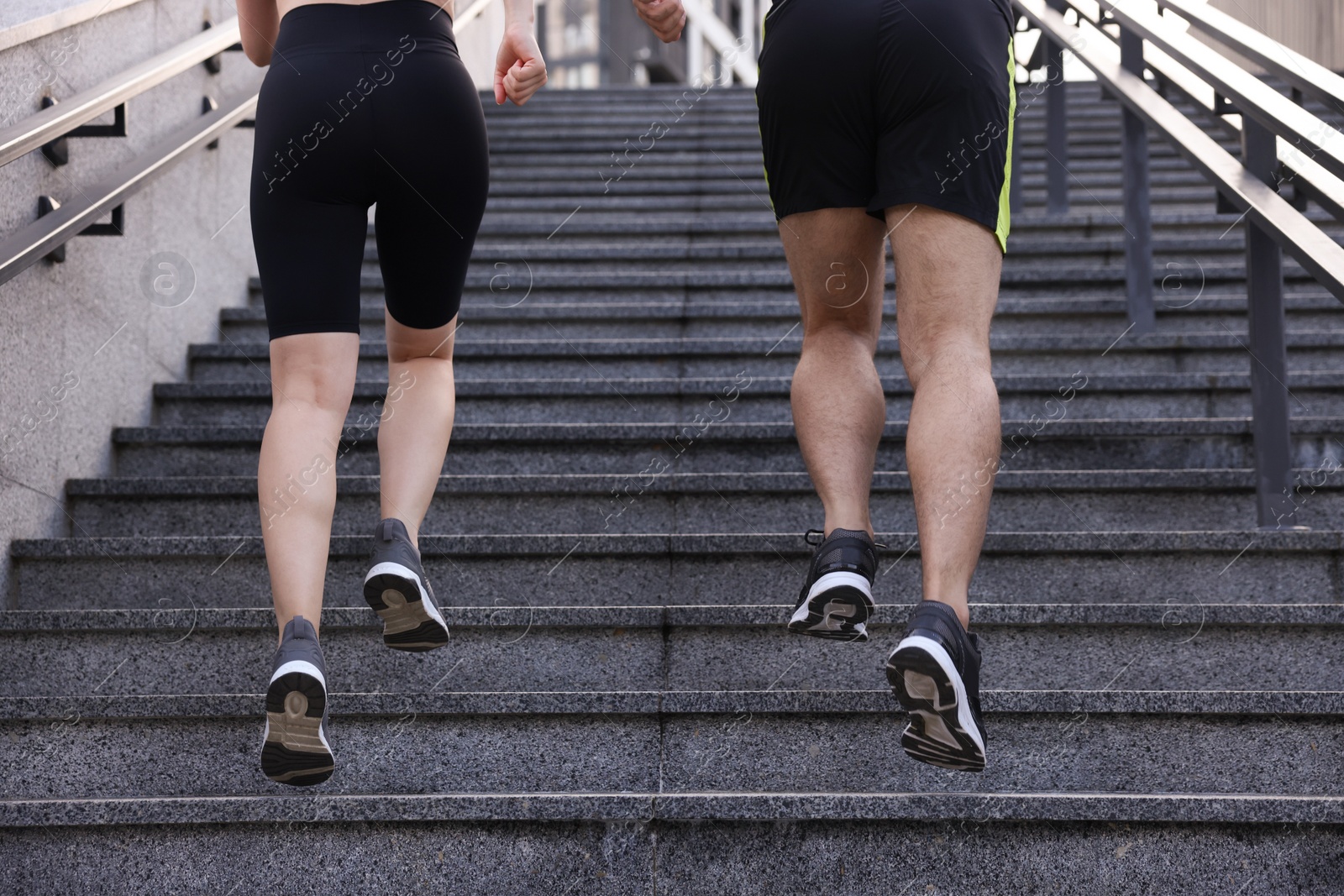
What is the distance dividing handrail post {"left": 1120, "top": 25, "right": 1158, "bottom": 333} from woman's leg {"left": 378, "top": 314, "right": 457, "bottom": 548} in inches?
100

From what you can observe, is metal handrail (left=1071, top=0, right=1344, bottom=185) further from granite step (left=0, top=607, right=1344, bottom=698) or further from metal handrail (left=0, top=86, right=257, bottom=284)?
metal handrail (left=0, top=86, right=257, bottom=284)

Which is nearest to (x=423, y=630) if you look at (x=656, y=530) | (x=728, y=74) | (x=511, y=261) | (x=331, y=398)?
(x=331, y=398)

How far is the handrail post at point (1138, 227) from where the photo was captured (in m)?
3.96

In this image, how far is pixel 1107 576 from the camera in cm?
258

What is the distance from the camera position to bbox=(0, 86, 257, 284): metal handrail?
8.61 ft

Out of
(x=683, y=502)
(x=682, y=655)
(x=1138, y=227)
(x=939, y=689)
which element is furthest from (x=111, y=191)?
(x=1138, y=227)

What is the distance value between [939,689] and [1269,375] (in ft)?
5.18

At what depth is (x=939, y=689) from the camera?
1621 millimetres

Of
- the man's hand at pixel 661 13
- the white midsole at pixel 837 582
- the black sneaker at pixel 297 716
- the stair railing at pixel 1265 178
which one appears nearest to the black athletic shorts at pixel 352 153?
the man's hand at pixel 661 13

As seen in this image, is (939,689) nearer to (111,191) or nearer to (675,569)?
(675,569)

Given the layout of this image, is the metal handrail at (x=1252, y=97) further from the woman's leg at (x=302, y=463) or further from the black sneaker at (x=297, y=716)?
the black sneaker at (x=297, y=716)

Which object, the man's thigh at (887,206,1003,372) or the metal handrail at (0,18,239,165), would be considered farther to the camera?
the metal handrail at (0,18,239,165)

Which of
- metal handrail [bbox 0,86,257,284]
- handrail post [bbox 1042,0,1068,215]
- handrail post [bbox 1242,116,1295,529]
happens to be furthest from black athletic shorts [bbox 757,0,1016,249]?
handrail post [bbox 1042,0,1068,215]

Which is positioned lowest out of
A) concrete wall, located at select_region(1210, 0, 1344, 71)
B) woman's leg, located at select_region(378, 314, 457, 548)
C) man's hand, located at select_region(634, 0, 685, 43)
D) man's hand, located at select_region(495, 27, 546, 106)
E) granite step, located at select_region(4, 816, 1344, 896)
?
granite step, located at select_region(4, 816, 1344, 896)
